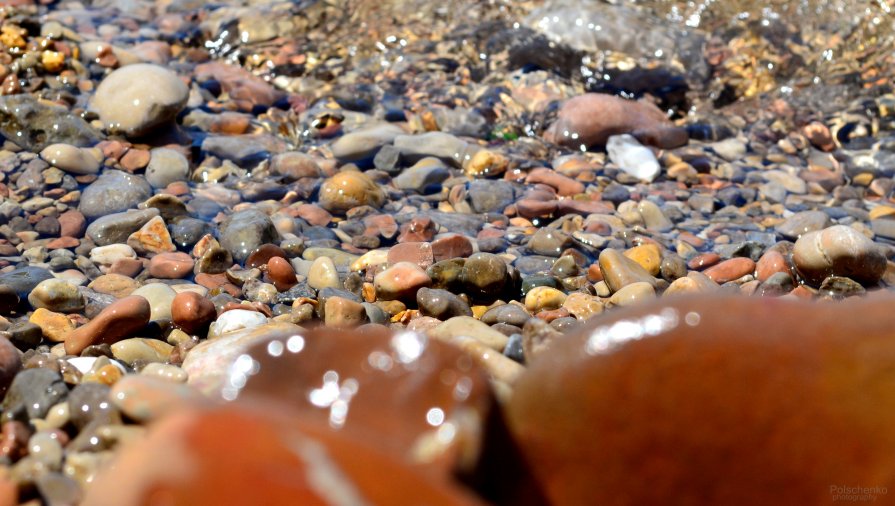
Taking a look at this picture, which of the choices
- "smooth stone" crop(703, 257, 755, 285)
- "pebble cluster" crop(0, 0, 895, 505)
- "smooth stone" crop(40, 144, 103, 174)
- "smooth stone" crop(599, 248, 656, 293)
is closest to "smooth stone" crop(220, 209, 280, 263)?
"pebble cluster" crop(0, 0, 895, 505)

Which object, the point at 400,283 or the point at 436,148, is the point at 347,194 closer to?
the point at 436,148

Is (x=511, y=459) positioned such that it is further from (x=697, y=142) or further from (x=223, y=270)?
(x=697, y=142)

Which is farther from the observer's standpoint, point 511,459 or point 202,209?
point 202,209

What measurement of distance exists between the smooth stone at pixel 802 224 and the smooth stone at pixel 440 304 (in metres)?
1.99

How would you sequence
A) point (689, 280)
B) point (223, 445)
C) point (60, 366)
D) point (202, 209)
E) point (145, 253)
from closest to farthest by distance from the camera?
point (223, 445) < point (60, 366) < point (689, 280) < point (145, 253) < point (202, 209)

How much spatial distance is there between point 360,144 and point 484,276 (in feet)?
6.08

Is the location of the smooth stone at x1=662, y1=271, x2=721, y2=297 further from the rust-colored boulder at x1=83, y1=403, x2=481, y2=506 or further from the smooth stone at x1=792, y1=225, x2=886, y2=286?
the rust-colored boulder at x1=83, y1=403, x2=481, y2=506

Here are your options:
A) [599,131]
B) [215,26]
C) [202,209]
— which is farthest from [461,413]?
[215,26]

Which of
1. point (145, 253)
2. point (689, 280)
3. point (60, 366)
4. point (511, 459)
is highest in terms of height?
point (511, 459)

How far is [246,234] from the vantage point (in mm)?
4051

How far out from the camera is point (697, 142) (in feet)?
19.4

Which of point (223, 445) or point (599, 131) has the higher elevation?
point (223, 445)

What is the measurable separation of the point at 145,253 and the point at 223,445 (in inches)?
114

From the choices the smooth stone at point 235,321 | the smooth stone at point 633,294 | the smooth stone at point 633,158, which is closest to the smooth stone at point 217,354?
the smooth stone at point 235,321
